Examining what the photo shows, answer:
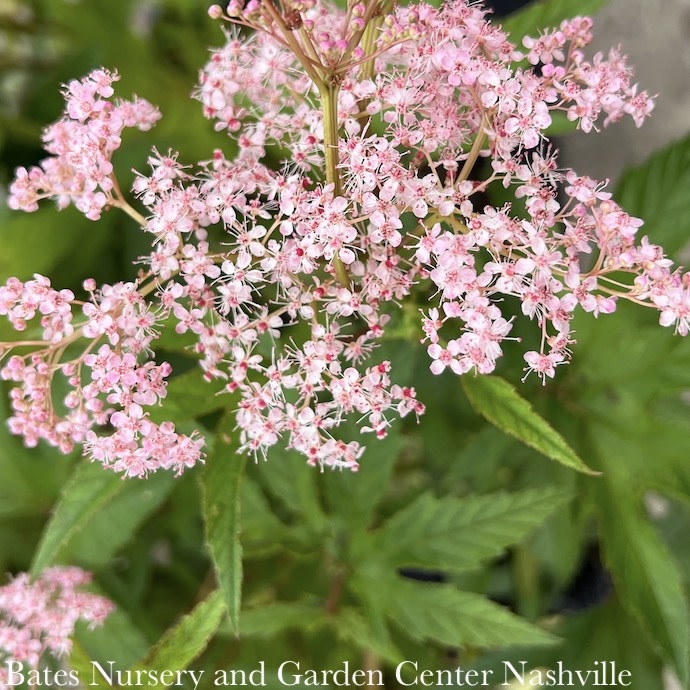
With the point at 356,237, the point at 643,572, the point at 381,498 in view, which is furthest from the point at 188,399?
the point at 643,572

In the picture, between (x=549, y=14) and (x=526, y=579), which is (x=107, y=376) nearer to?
(x=549, y=14)

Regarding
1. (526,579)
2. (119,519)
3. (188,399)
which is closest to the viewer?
(188,399)

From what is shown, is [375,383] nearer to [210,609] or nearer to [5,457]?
[210,609]

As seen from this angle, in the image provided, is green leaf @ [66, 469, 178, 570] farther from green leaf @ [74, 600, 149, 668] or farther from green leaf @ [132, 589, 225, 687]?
green leaf @ [132, 589, 225, 687]

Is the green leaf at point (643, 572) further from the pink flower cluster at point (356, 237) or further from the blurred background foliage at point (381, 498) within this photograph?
the pink flower cluster at point (356, 237)

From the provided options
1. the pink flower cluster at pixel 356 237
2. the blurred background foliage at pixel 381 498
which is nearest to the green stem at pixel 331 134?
the pink flower cluster at pixel 356 237

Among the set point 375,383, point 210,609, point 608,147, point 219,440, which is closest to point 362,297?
point 375,383

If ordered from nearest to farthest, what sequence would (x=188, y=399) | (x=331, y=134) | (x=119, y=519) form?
(x=331, y=134), (x=188, y=399), (x=119, y=519)
